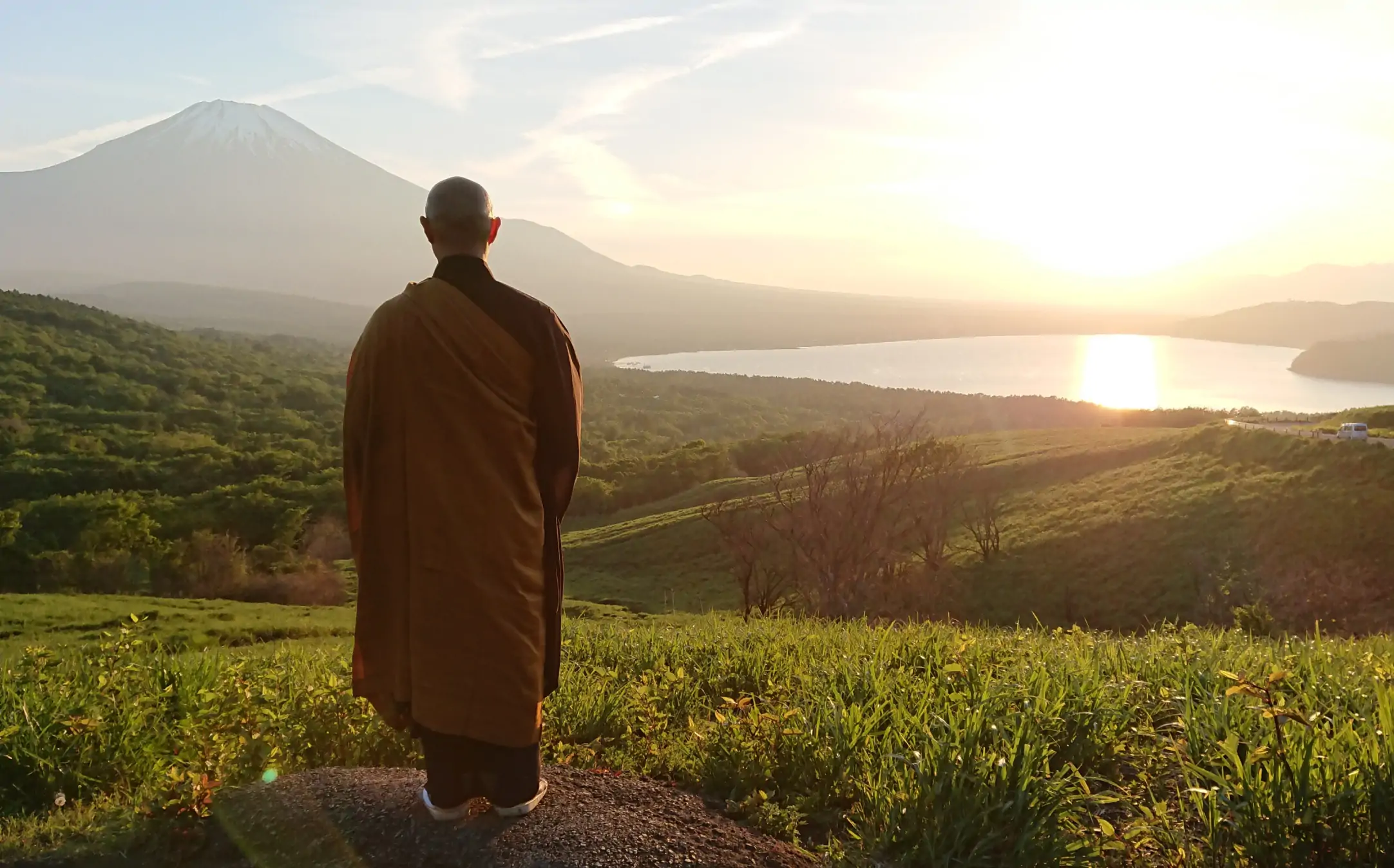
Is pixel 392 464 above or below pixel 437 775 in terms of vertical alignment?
above

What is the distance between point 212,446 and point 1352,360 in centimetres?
18528

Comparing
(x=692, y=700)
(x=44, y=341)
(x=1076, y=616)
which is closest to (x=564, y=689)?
(x=692, y=700)

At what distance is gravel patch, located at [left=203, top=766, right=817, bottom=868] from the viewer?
3.15 metres

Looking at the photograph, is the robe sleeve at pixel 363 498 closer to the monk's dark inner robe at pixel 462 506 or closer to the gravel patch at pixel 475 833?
the monk's dark inner robe at pixel 462 506

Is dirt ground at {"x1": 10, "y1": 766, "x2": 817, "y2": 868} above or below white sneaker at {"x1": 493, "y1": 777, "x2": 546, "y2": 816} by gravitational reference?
below

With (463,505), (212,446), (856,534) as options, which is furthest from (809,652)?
(212,446)

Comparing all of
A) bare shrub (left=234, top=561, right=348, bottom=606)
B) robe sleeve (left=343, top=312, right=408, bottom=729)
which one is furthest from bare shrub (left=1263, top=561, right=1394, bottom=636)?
bare shrub (left=234, top=561, right=348, bottom=606)

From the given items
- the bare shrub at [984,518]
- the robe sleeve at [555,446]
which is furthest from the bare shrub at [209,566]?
the robe sleeve at [555,446]

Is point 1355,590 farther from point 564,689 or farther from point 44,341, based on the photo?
point 44,341

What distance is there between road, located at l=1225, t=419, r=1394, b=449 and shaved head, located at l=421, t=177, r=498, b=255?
4602 cm

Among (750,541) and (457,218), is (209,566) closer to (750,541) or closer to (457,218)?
(750,541)

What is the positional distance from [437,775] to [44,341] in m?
106

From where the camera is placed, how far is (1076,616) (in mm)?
Answer: 33531

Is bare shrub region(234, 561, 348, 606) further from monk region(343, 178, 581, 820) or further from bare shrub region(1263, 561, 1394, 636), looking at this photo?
monk region(343, 178, 581, 820)
